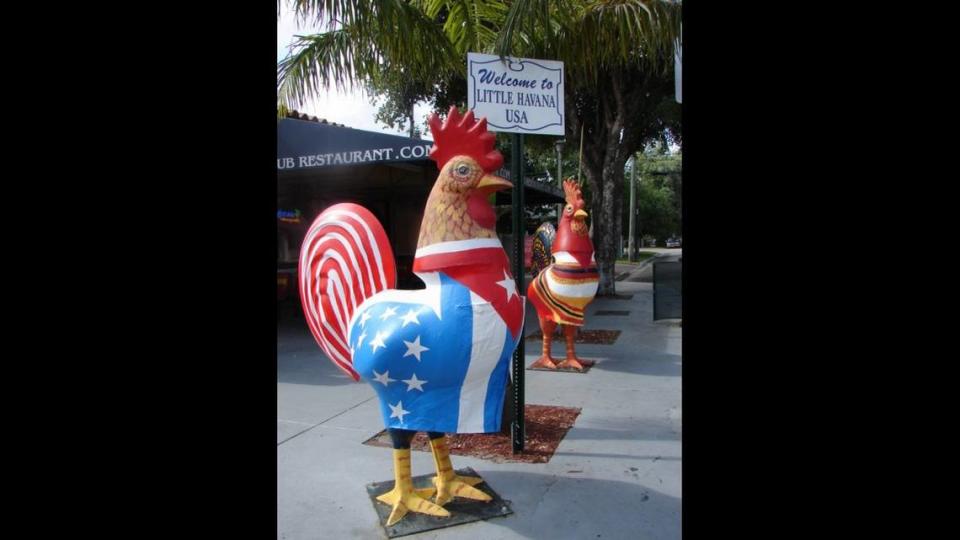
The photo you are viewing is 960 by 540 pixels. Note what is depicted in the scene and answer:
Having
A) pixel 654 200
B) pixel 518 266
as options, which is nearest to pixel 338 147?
pixel 518 266

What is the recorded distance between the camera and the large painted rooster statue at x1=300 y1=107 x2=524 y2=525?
2.80 m

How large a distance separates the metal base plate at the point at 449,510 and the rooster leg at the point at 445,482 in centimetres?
4

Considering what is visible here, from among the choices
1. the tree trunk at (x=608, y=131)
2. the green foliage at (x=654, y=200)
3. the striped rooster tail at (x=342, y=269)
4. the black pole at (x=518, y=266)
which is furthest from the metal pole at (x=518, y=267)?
the green foliage at (x=654, y=200)

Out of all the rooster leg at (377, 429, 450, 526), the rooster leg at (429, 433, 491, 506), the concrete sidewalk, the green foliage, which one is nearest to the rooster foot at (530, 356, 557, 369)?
the concrete sidewalk

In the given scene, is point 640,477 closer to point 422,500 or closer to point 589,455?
point 589,455

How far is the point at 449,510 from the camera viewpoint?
10.5ft

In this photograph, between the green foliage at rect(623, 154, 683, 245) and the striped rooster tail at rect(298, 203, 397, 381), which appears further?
the green foliage at rect(623, 154, 683, 245)

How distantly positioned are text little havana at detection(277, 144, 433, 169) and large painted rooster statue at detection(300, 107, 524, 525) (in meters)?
5.96

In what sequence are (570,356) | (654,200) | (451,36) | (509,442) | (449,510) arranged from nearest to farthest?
(449,510) < (509,442) < (451,36) < (570,356) < (654,200)

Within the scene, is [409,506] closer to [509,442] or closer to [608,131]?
[509,442]

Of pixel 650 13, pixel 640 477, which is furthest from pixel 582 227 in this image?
pixel 640 477

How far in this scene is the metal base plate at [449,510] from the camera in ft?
9.93

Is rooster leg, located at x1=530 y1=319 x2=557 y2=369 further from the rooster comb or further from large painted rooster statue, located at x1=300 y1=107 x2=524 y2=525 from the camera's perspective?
the rooster comb

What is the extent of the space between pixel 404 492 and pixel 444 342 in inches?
37.8
